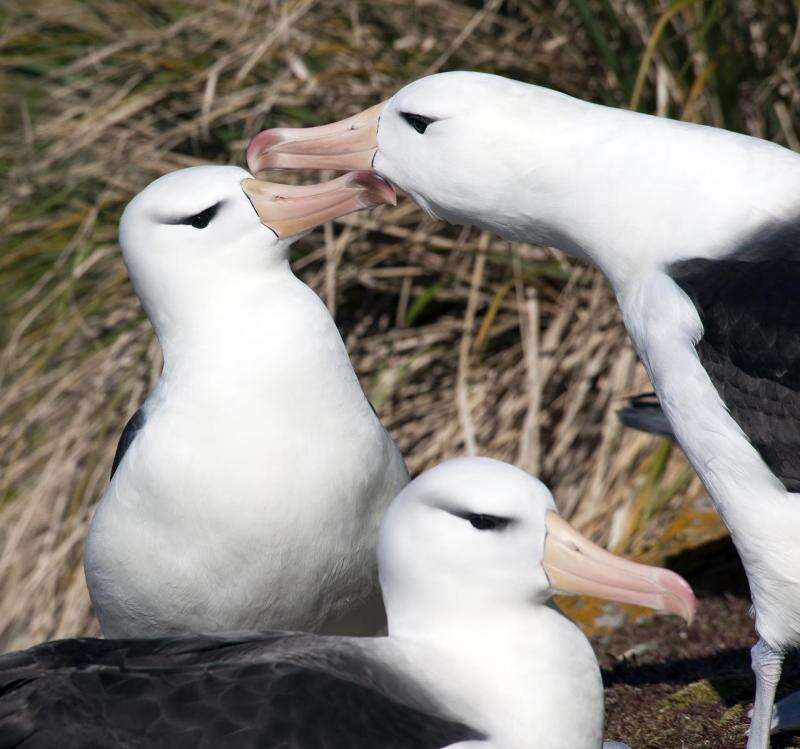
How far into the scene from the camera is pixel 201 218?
14.2ft

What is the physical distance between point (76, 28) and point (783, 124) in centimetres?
430

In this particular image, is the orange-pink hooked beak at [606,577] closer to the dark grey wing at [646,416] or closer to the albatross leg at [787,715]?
the albatross leg at [787,715]

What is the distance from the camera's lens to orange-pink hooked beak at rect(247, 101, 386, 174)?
4.64m

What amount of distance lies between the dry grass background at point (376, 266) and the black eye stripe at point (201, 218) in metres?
2.62

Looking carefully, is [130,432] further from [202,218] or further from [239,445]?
[202,218]

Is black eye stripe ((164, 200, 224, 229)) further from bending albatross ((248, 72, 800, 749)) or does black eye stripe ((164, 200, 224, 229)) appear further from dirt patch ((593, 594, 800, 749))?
dirt patch ((593, 594, 800, 749))

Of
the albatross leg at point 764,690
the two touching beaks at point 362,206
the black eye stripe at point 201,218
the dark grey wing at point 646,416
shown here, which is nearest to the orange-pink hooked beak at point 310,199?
the two touching beaks at point 362,206

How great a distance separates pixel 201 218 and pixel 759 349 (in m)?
1.74

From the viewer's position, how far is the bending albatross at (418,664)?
3.24m

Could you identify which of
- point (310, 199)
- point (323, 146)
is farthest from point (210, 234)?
point (323, 146)

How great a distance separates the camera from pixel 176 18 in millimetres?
8344

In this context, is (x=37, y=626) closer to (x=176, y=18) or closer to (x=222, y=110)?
(x=222, y=110)

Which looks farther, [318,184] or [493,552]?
[318,184]

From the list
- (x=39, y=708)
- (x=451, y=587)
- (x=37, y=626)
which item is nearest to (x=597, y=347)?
(x=37, y=626)
